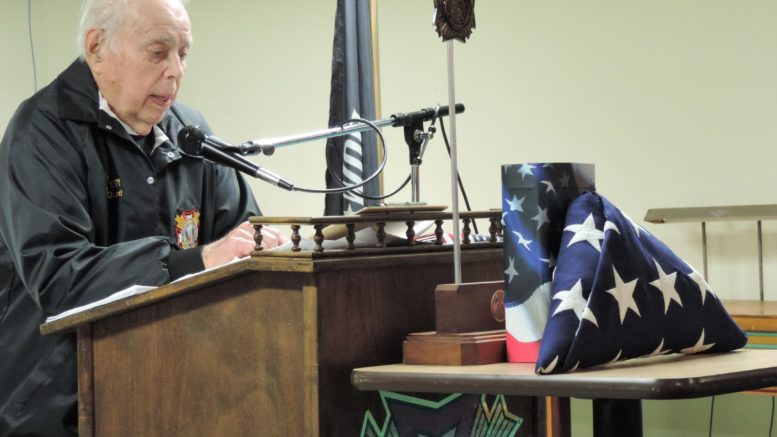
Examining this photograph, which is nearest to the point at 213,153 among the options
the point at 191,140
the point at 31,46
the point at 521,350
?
the point at 191,140

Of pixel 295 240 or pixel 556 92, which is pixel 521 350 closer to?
pixel 295 240

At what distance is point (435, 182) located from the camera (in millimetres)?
4875

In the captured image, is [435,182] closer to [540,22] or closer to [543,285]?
[540,22]

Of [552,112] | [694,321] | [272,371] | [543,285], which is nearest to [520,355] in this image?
[543,285]

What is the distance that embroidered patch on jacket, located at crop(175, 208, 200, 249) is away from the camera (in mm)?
2291

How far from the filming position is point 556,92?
4516 millimetres

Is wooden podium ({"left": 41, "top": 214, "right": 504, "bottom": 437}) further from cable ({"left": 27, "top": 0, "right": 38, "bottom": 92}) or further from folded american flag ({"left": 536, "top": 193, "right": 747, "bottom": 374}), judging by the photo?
cable ({"left": 27, "top": 0, "right": 38, "bottom": 92})

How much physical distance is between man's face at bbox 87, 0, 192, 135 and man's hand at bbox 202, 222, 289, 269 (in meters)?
0.57

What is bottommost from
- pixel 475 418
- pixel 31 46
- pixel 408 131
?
pixel 475 418

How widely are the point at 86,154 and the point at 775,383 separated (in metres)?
1.46

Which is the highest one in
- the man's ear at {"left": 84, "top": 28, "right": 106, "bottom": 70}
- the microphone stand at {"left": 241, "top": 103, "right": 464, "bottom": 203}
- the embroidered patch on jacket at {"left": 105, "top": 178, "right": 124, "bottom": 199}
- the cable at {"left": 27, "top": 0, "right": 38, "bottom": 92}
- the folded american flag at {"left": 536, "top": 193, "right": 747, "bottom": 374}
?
the cable at {"left": 27, "top": 0, "right": 38, "bottom": 92}

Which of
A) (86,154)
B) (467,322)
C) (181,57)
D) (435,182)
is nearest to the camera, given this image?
(467,322)

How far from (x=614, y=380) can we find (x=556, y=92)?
3.49 m

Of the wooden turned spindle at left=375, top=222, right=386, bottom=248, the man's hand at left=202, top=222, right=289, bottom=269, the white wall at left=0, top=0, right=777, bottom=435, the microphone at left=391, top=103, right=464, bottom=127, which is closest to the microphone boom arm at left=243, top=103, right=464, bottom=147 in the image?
the microphone at left=391, top=103, right=464, bottom=127
